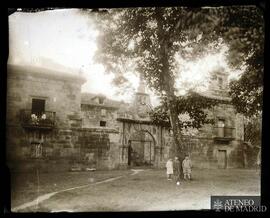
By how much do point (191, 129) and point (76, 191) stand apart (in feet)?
9.03

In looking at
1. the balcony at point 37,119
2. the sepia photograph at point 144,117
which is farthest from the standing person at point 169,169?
the balcony at point 37,119

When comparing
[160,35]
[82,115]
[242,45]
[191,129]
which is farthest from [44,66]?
[242,45]

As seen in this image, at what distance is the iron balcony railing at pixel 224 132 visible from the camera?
808cm

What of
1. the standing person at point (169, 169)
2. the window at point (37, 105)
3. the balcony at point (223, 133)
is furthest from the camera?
the balcony at point (223, 133)

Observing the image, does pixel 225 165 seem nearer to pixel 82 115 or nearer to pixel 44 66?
pixel 82 115

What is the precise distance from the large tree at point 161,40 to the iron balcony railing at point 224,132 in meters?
0.45

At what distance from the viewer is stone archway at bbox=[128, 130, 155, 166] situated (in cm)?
794

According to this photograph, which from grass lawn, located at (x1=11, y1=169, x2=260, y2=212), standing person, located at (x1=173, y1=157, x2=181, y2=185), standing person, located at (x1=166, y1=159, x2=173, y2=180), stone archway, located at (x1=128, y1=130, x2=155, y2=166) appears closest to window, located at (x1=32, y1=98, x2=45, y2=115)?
A: grass lawn, located at (x1=11, y1=169, x2=260, y2=212)

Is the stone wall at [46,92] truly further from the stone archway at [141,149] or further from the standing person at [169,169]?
the standing person at [169,169]

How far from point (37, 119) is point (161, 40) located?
122 inches

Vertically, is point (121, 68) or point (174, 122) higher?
point (121, 68)

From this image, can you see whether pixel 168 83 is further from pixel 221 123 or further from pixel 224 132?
pixel 224 132

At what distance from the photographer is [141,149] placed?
26.5 feet

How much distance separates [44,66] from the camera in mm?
7586
